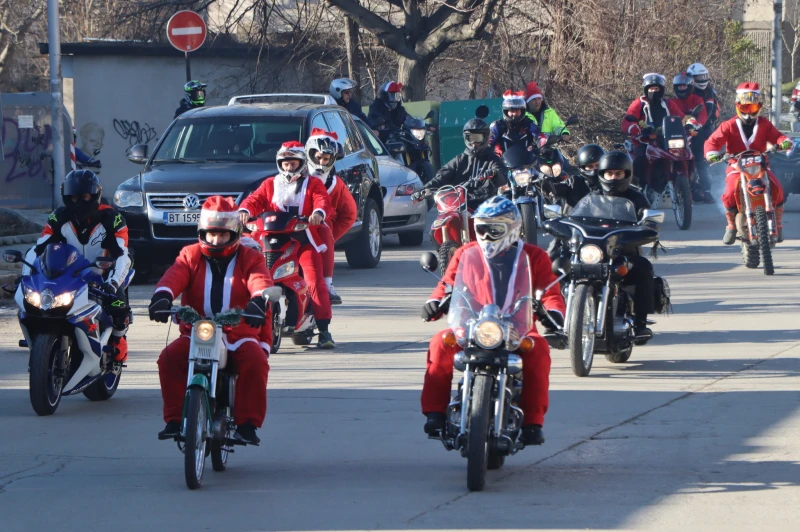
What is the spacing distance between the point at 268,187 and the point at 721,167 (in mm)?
15432

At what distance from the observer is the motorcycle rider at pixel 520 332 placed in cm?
654

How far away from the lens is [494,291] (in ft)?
21.6

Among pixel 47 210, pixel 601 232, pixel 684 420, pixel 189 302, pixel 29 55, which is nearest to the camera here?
pixel 189 302

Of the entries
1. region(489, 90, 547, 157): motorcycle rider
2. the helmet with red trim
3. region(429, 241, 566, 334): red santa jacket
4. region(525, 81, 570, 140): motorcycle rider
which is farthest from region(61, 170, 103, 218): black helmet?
region(525, 81, 570, 140): motorcycle rider

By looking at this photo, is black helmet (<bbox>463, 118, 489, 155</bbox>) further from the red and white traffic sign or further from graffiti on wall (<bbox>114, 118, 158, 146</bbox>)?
graffiti on wall (<bbox>114, 118, 158, 146</bbox>)

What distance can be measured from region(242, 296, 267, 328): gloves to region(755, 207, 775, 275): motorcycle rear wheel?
872 cm

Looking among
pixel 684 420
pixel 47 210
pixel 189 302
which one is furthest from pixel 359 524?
pixel 47 210

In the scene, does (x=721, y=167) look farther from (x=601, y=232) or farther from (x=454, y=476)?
(x=454, y=476)

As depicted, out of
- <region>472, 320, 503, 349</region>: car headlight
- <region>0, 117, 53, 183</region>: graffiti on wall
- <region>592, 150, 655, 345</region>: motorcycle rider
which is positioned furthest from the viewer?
<region>0, 117, 53, 183</region>: graffiti on wall

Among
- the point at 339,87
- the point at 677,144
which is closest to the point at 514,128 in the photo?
the point at 677,144

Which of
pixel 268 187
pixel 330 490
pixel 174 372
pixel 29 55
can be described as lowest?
pixel 330 490

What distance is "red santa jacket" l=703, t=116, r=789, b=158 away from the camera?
48.6 feet

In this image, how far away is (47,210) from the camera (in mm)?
22344

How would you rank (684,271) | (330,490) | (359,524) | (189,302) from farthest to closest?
(684,271) < (189,302) < (330,490) < (359,524)
